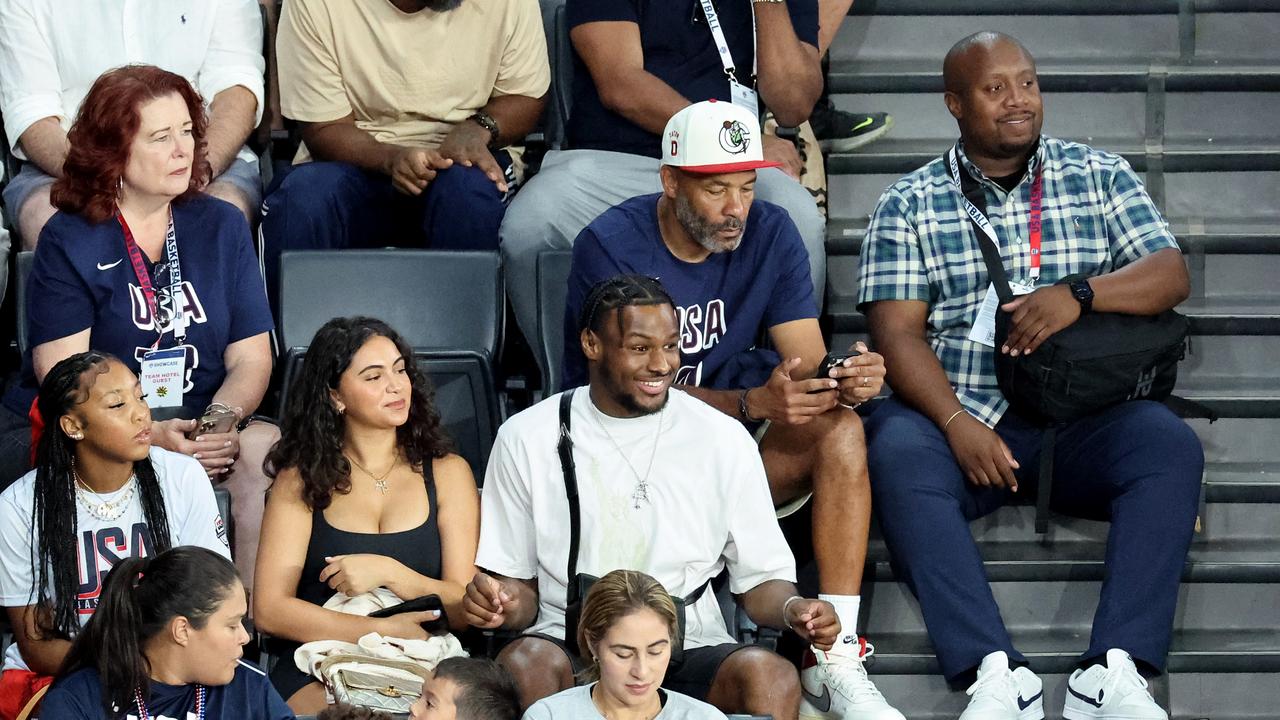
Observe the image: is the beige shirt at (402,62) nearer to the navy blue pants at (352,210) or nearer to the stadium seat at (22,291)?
the navy blue pants at (352,210)

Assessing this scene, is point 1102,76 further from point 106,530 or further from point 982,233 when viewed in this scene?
point 106,530

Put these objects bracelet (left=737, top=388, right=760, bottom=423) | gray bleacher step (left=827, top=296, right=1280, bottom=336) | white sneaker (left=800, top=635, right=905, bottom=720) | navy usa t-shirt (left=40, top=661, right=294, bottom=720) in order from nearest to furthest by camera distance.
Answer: navy usa t-shirt (left=40, top=661, right=294, bottom=720) → white sneaker (left=800, top=635, right=905, bottom=720) → bracelet (left=737, top=388, right=760, bottom=423) → gray bleacher step (left=827, top=296, right=1280, bottom=336)

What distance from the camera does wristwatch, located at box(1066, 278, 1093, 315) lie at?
4102mm

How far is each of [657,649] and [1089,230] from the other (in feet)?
6.13

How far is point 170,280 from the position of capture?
4152 mm

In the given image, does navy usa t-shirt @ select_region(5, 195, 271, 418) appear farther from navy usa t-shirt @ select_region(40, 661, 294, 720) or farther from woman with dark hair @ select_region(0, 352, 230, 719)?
navy usa t-shirt @ select_region(40, 661, 294, 720)

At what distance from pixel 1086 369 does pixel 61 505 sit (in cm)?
231

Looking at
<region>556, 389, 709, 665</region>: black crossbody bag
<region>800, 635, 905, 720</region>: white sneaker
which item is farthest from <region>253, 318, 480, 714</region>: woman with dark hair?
<region>800, 635, 905, 720</region>: white sneaker

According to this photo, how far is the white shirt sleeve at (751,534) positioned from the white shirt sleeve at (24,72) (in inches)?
94.4

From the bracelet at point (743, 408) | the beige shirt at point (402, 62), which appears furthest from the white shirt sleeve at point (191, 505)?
the beige shirt at point (402, 62)

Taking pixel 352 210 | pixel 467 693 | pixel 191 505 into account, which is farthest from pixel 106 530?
pixel 352 210

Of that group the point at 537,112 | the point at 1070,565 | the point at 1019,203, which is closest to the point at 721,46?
the point at 537,112

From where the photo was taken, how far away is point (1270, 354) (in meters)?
4.64

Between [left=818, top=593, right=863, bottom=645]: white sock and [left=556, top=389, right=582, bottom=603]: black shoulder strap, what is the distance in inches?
23.4
